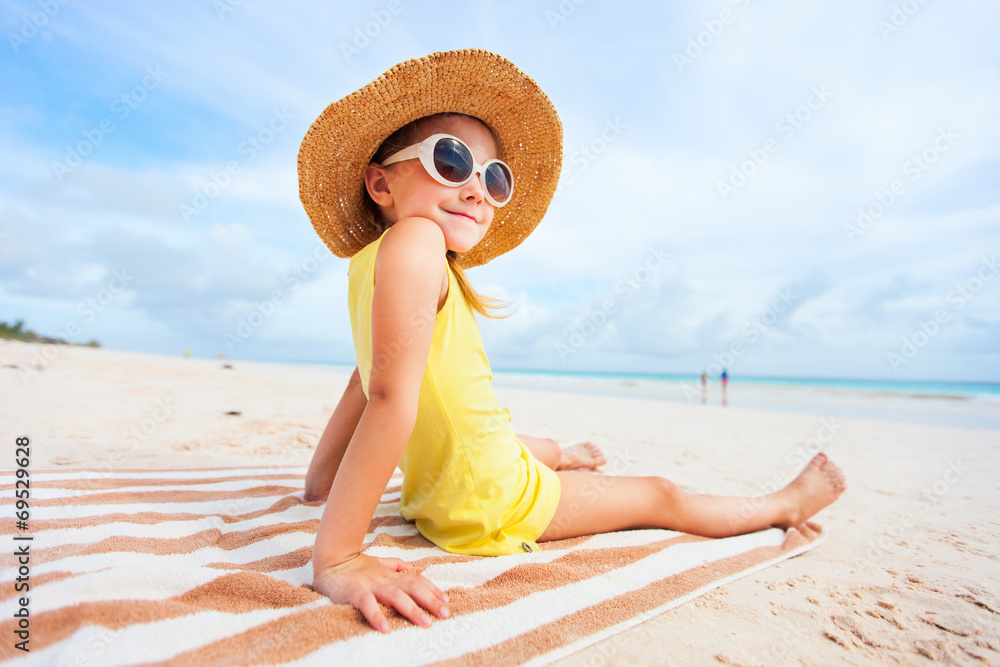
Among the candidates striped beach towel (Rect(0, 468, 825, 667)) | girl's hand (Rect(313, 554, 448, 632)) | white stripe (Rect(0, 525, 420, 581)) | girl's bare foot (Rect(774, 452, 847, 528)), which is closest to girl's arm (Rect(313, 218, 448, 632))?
girl's hand (Rect(313, 554, 448, 632))

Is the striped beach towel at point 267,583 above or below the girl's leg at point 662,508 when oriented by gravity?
below

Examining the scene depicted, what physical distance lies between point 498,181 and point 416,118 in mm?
398

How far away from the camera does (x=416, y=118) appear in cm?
192

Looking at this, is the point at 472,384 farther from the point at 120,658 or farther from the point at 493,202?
the point at 120,658

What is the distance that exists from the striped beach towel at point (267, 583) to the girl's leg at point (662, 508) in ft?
0.23

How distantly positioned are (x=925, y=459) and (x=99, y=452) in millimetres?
7187

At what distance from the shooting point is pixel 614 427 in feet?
21.8

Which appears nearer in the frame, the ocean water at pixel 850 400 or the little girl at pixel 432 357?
the little girl at pixel 432 357

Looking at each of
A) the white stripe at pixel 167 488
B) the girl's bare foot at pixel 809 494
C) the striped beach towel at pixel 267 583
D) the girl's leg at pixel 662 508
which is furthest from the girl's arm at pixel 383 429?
the girl's bare foot at pixel 809 494

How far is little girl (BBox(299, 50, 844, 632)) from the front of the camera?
1.45 m

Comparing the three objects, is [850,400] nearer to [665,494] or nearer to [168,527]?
[665,494]

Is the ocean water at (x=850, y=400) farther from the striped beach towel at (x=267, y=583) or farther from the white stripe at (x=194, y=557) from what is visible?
the white stripe at (x=194, y=557)

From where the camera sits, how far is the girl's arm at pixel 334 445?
2.34 m

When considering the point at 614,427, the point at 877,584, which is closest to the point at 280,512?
the point at 877,584
